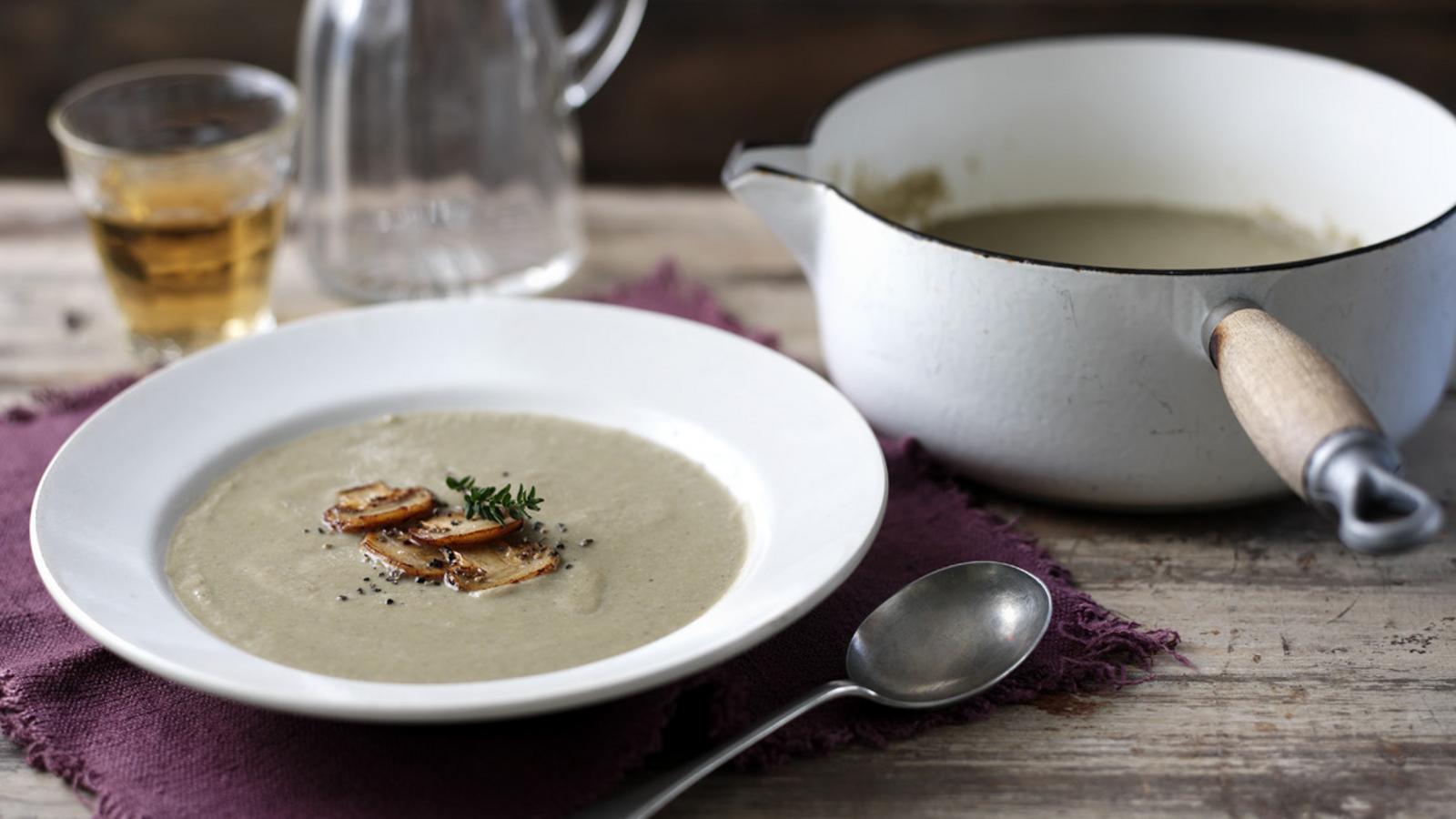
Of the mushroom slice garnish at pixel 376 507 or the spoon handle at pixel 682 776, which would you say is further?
the mushroom slice garnish at pixel 376 507

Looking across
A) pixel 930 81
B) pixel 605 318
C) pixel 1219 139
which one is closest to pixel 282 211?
pixel 605 318

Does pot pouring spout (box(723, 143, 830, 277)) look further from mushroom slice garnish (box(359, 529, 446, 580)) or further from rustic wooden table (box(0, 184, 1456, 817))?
mushroom slice garnish (box(359, 529, 446, 580))

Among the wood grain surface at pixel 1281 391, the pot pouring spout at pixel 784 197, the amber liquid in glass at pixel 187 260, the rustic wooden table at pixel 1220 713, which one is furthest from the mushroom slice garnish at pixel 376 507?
the wood grain surface at pixel 1281 391

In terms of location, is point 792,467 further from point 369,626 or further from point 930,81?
point 930,81

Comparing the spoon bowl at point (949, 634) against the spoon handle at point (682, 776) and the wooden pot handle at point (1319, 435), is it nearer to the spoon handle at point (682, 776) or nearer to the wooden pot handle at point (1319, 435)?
the spoon handle at point (682, 776)

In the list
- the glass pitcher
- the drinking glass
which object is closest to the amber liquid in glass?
the drinking glass

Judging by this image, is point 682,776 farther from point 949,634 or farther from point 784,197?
point 784,197

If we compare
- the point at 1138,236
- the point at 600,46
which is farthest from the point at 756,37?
the point at 1138,236
